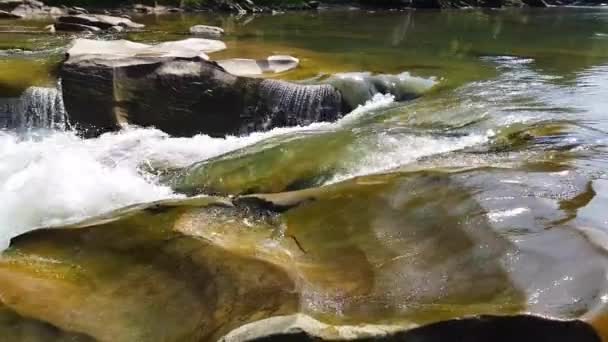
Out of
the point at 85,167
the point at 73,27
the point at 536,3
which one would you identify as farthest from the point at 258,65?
the point at 536,3

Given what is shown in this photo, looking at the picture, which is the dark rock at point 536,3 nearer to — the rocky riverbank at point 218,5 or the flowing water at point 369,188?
the rocky riverbank at point 218,5

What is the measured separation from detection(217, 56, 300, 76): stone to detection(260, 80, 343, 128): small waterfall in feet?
3.39

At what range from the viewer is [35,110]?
48.2 ft

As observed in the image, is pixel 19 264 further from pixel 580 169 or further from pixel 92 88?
pixel 92 88

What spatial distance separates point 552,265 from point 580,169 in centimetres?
403

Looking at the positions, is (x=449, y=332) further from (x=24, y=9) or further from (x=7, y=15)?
(x=24, y=9)

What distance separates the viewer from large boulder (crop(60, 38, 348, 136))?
48.1ft

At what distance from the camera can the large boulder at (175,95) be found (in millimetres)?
14648

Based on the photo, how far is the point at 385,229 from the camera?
265 inches

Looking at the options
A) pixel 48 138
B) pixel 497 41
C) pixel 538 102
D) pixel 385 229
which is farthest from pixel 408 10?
pixel 385 229

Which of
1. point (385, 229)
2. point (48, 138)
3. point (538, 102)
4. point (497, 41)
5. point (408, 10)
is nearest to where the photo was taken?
point (385, 229)

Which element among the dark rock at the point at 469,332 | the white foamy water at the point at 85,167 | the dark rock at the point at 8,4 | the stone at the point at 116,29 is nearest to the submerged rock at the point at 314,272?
the dark rock at the point at 469,332

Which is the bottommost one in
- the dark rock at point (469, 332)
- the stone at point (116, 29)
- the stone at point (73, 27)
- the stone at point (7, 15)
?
the stone at point (7, 15)

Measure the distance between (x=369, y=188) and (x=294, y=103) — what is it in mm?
8110
